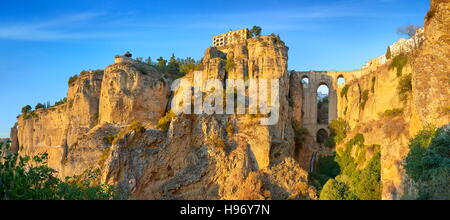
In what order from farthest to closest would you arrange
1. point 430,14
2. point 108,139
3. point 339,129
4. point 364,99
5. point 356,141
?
point 339,129
point 364,99
point 108,139
point 356,141
point 430,14

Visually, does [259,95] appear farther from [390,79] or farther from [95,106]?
[95,106]

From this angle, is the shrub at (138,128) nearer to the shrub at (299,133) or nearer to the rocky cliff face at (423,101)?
the shrub at (299,133)

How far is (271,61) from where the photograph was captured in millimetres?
32438

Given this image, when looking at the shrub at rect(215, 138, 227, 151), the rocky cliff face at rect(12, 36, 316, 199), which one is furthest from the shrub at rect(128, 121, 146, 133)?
the shrub at rect(215, 138, 227, 151)

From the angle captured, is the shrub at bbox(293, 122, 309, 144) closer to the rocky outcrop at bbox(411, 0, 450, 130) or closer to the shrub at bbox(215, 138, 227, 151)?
the shrub at bbox(215, 138, 227, 151)

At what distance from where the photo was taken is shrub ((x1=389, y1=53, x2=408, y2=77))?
95.6ft

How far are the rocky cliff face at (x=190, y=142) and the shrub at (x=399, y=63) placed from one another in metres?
7.26

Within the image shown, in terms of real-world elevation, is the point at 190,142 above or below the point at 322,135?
below

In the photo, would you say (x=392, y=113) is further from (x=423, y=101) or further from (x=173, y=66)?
(x=173, y=66)

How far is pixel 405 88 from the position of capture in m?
28.1

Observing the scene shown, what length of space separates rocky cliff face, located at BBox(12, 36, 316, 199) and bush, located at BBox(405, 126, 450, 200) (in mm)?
10531

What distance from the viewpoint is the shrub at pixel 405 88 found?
91.5 feet

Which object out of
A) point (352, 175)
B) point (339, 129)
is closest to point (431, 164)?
point (352, 175)

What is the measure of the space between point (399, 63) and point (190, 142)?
574 inches
